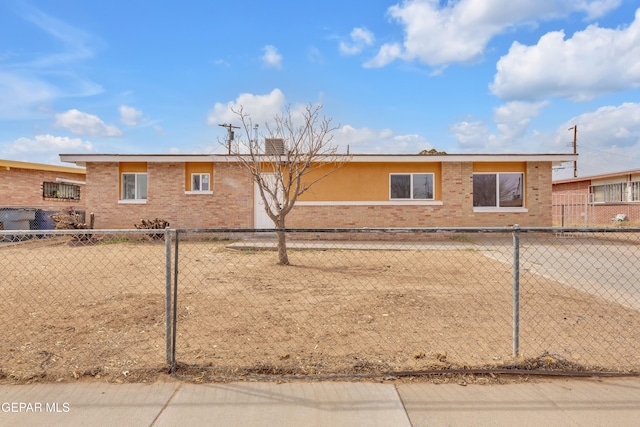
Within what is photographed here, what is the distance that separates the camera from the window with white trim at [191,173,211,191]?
1670cm

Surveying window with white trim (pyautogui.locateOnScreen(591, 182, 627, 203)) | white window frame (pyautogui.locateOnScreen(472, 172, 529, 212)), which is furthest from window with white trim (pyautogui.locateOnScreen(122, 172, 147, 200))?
window with white trim (pyautogui.locateOnScreen(591, 182, 627, 203))

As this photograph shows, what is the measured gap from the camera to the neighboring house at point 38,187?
2090 centimetres

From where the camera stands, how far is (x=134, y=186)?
668 inches

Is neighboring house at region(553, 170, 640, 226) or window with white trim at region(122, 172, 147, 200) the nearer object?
window with white trim at region(122, 172, 147, 200)

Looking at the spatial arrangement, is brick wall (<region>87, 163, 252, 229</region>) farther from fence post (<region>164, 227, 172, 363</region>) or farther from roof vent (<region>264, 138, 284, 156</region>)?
fence post (<region>164, 227, 172, 363</region>)

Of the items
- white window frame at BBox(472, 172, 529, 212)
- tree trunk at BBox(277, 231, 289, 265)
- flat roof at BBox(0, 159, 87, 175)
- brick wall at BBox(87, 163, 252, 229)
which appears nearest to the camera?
tree trunk at BBox(277, 231, 289, 265)

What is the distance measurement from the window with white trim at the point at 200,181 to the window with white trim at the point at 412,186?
718 cm

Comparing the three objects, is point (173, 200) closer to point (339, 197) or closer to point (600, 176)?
point (339, 197)

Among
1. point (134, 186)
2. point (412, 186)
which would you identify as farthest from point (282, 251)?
point (134, 186)

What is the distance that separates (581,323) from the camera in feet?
17.2

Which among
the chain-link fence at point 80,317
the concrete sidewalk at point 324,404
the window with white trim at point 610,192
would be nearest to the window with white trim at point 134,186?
the chain-link fence at point 80,317

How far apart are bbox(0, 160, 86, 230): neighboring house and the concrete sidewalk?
17.7 metres

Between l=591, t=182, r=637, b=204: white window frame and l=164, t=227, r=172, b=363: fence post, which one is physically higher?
l=591, t=182, r=637, b=204: white window frame

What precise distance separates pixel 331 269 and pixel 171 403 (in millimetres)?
6206
